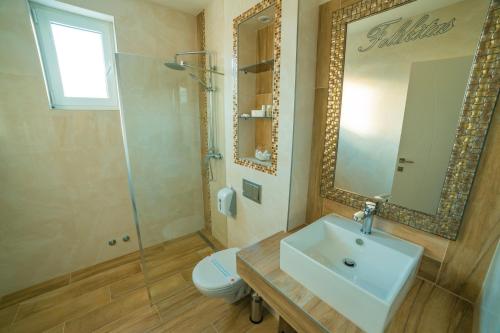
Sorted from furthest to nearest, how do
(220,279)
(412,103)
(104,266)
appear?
(104,266) → (220,279) → (412,103)

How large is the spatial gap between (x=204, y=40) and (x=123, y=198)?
1849mm

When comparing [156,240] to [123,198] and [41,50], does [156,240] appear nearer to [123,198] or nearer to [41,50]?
[123,198]

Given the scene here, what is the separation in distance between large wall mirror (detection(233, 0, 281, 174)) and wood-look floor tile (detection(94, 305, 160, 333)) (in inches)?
53.8

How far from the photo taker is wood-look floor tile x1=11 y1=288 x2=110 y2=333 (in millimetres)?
1484

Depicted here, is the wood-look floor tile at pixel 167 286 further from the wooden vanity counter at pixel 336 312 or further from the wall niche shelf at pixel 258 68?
the wall niche shelf at pixel 258 68

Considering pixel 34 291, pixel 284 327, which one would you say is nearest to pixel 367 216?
pixel 284 327

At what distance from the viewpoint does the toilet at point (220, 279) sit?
139cm

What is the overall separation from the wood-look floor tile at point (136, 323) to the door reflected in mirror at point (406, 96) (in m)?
1.72

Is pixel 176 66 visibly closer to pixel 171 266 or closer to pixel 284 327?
pixel 171 266

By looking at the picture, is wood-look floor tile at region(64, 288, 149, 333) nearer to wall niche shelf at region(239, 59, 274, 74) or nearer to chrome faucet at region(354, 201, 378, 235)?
chrome faucet at region(354, 201, 378, 235)

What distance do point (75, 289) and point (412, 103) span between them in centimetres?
280

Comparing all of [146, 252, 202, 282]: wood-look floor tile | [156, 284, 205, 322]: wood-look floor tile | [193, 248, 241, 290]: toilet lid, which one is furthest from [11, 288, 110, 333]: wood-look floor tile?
[193, 248, 241, 290]: toilet lid

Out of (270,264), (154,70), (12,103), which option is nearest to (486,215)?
(270,264)

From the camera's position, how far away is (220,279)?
1.45 m
